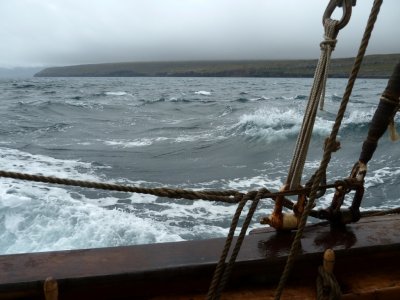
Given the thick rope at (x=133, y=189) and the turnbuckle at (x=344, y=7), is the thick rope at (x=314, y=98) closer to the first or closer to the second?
the turnbuckle at (x=344, y=7)

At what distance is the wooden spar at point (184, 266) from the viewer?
1.38m

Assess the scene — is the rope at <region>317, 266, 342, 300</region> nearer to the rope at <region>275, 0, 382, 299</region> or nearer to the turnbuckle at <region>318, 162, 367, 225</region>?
the rope at <region>275, 0, 382, 299</region>

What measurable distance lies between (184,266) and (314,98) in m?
0.88

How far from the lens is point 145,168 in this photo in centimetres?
880

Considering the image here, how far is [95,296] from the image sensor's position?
4.62ft

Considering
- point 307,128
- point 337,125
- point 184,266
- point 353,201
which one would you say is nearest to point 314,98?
point 307,128

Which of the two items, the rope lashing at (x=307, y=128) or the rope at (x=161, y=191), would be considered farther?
the rope lashing at (x=307, y=128)

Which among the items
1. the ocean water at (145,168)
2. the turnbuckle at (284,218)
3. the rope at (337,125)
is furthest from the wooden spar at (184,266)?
the ocean water at (145,168)

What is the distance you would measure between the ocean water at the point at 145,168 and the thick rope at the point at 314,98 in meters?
3.41

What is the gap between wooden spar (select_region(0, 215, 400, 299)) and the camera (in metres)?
1.38

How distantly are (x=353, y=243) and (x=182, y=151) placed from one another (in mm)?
9405

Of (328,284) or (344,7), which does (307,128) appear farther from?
(328,284)

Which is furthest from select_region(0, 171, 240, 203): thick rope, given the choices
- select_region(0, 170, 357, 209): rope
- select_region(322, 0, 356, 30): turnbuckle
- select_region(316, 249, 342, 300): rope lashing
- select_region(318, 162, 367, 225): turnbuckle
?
select_region(322, 0, 356, 30): turnbuckle

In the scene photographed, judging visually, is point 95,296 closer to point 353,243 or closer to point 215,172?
point 353,243
